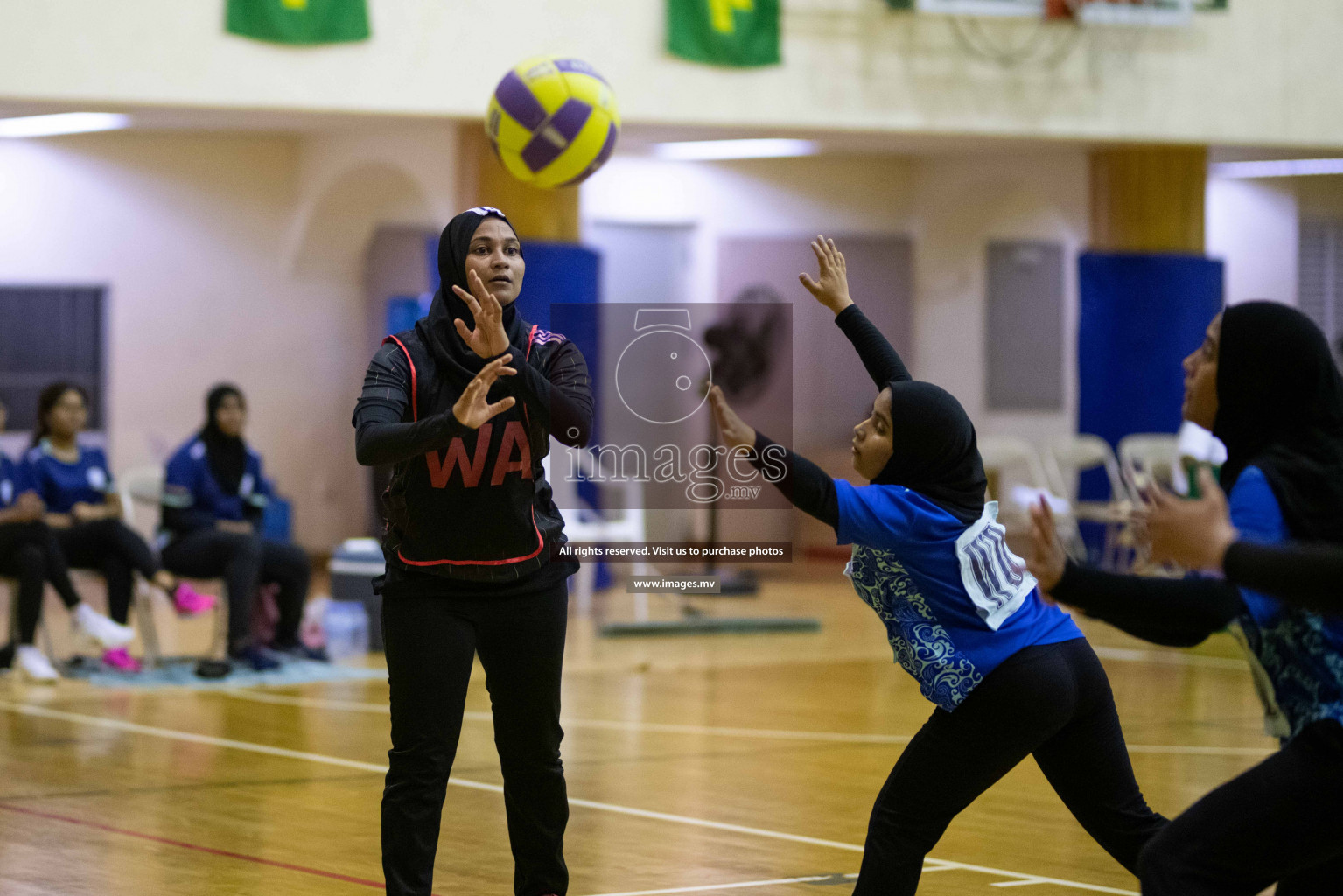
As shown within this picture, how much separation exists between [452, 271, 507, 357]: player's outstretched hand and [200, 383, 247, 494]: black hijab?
547 centimetres

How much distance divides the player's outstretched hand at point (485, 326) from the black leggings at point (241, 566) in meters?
5.32

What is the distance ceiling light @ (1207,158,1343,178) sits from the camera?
1336cm

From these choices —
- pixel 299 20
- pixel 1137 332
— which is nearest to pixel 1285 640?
pixel 299 20

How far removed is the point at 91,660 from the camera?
8.32 m

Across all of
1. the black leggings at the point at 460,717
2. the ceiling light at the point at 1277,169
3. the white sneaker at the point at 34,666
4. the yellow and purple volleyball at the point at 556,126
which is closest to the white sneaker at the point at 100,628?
the white sneaker at the point at 34,666

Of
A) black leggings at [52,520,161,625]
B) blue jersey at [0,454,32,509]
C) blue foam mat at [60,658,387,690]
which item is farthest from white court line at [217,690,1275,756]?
blue jersey at [0,454,32,509]

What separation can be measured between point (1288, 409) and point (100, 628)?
6892mm

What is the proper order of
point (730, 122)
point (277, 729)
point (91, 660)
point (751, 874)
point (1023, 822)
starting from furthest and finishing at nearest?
point (730, 122) → point (91, 660) → point (277, 729) → point (1023, 822) → point (751, 874)

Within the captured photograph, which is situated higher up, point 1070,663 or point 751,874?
point 1070,663

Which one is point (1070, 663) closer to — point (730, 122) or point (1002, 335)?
point (730, 122)

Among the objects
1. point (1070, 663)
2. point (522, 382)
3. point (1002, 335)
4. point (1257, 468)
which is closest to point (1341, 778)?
point (1257, 468)

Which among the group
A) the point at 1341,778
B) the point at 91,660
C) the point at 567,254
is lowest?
the point at 91,660

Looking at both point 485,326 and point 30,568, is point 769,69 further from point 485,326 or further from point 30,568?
point 485,326

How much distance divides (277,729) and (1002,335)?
9276mm
